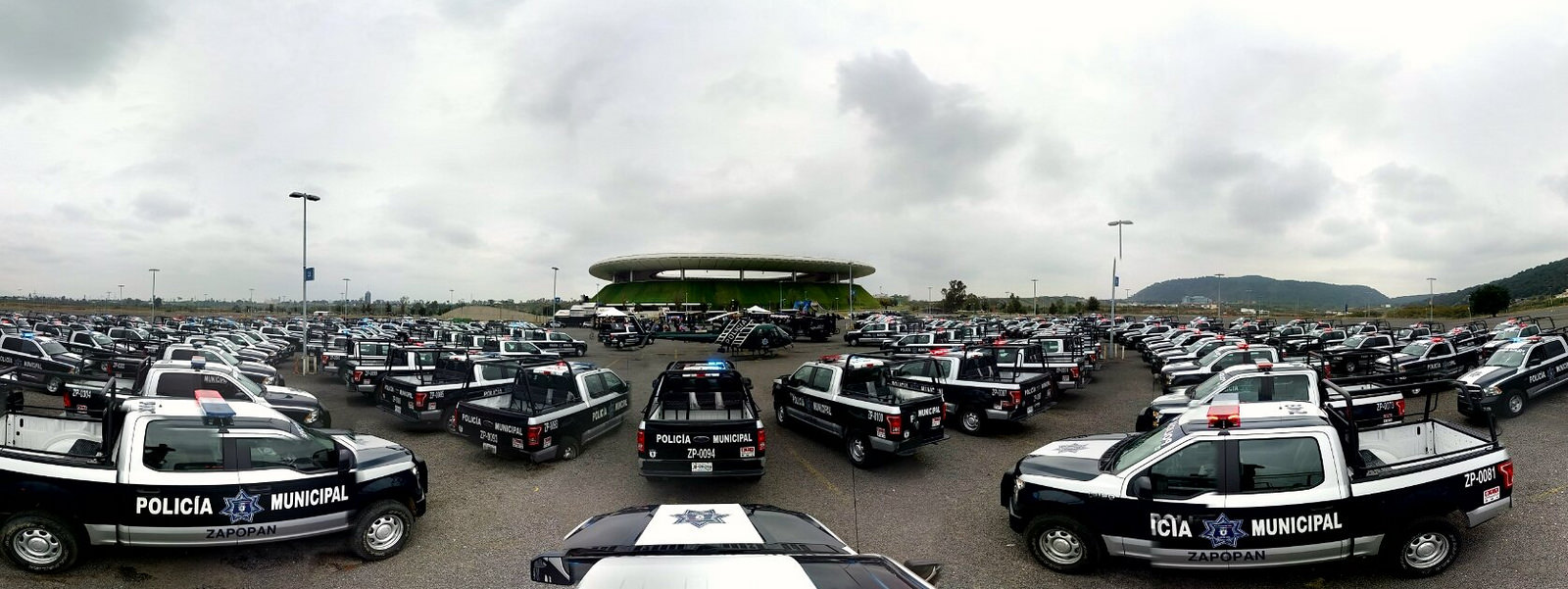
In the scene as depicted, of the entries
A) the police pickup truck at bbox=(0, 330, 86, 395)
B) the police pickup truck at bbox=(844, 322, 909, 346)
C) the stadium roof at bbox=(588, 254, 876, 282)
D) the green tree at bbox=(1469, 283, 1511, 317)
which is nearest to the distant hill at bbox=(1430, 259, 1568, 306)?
the green tree at bbox=(1469, 283, 1511, 317)

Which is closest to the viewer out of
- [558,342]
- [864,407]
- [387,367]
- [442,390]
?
[864,407]

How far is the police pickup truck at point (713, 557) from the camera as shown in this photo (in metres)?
2.90

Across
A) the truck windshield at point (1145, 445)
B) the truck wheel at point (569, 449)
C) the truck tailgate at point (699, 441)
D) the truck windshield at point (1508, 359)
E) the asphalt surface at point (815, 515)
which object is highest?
the truck windshield at point (1508, 359)

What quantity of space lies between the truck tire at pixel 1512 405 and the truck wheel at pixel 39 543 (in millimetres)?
20188

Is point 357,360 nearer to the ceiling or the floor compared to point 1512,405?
nearer to the ceiling

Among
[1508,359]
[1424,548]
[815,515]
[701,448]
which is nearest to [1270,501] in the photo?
[1424,548]

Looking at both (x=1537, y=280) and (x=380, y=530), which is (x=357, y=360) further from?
(x=1537, y=280)

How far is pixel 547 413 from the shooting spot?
380 inches

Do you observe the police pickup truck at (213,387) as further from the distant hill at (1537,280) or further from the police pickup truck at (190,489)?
the distant hill at (1537,280)

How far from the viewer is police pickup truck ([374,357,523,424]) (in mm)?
12273

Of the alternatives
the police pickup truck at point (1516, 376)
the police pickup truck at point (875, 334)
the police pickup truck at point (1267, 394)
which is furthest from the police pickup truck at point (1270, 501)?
the police pickup truck at point (875, 334)

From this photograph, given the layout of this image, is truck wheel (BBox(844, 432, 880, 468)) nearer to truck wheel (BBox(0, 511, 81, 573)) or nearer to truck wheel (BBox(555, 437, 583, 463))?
truck wheel (BBox(555, 437, 583, 463))

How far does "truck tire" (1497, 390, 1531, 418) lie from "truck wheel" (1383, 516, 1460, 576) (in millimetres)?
9577

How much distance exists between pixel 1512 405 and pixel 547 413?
17244 mm
